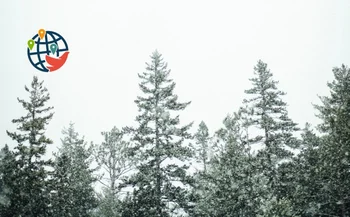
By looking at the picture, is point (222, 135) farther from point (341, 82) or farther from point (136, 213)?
point (341, 82)

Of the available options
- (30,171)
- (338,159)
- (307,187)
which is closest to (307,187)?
(307,187)

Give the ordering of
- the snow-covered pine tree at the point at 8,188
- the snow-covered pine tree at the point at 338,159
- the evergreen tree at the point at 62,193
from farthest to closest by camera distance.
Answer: the evergreen tree at the point at 62,193
the snow-covered pine tree at the point at 8,188
the snow-covered pine tree at the point at 338,159

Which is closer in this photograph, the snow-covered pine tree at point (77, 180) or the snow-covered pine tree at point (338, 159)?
the snow-covered pine tree at point (338, 159)

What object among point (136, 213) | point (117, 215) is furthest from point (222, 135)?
point (117, 215)

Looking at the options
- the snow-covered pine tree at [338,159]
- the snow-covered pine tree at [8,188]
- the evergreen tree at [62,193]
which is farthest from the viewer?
the evergreen tree at [62,193]

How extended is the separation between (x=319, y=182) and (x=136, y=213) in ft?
41.4

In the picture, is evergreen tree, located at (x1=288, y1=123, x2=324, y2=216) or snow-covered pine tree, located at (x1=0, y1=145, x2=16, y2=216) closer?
evergreen tree, located at (x1=288, y1=123, x2=324, y2=216)

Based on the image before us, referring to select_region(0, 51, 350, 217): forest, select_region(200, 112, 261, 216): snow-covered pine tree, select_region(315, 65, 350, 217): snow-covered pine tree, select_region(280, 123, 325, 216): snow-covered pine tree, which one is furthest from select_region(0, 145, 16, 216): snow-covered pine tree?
select_region(315, 65, 350, 217): snow-covered pine tree

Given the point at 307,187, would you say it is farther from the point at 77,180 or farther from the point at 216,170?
the point at 77,180

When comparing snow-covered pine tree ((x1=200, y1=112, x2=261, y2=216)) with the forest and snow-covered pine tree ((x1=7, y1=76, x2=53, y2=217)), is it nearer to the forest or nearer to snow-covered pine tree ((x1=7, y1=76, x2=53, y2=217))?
the forest

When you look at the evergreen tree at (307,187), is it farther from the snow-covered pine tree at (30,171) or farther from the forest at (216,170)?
the snow-covered pine tree at (30,171)

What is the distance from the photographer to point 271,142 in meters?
26.5

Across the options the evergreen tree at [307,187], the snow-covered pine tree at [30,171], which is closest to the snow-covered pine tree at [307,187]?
the evergreen tree at [307,187]

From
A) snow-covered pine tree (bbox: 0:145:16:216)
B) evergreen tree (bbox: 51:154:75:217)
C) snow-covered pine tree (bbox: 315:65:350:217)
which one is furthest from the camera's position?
evergreen tree (bbox: 51:154:75:217)
